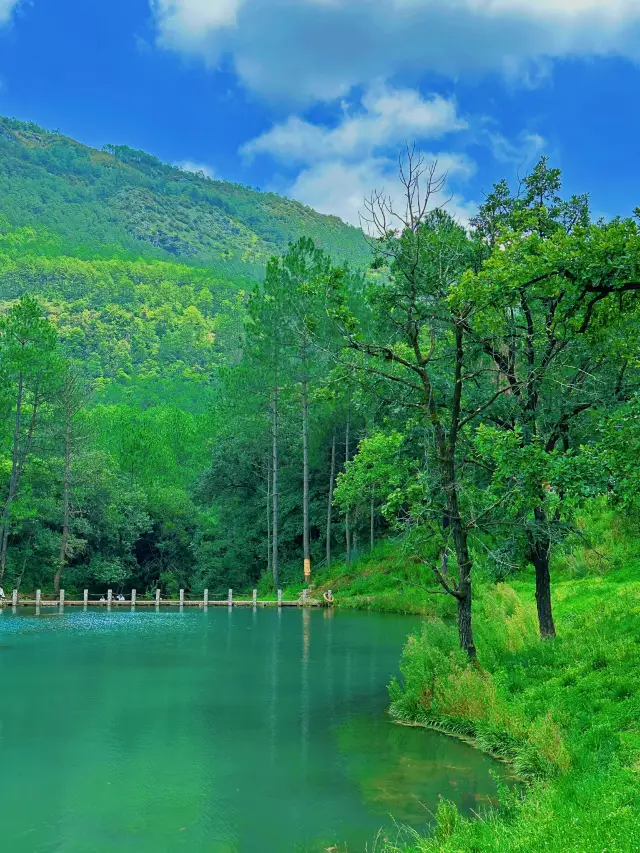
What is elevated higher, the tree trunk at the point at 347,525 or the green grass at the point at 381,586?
the tree trunk at the point at 347,525

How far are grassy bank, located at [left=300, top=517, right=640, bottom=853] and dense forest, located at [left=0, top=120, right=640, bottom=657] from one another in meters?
0.94

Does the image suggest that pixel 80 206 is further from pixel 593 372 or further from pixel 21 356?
pixel 593 372

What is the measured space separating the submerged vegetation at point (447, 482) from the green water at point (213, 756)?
1.28 metres

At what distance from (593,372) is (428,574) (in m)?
22.0

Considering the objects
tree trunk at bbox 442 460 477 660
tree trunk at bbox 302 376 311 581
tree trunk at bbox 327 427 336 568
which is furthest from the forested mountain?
tree trunk at bbox 442 460 477 660

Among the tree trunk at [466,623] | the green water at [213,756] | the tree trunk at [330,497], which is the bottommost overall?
the green water at [213,756]

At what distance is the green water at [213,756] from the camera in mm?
8336

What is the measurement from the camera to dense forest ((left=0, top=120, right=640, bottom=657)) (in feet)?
38.2

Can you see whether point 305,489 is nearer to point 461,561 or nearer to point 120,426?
point 461,561

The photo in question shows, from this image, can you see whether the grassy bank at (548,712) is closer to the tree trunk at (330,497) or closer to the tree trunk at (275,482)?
the tree trunk at (330,497)

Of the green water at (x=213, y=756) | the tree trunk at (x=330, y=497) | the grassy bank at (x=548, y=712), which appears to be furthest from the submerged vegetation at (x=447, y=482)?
the green water at (x=213, y=756)

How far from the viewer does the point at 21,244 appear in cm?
13338

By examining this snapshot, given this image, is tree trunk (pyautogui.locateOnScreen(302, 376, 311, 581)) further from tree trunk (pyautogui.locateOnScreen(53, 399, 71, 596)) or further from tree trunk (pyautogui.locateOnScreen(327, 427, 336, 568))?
tree trunk (pyautogui.locateOnScreen(53, 399, 71, 596))

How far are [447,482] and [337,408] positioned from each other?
98.5 feet
